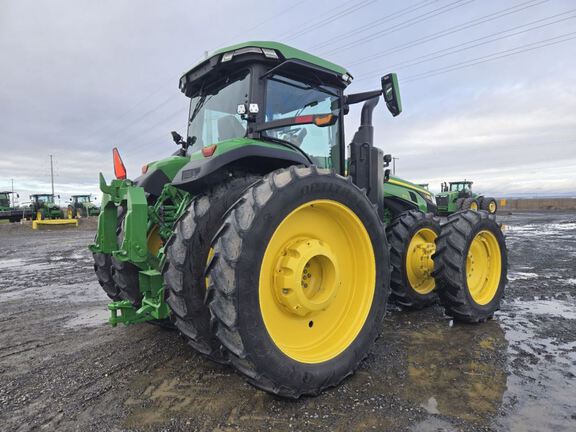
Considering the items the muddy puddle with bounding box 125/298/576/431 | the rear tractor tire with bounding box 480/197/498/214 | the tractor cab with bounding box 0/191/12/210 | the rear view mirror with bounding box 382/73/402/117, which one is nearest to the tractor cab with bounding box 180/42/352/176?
the rear view mirror with bounding box 382/73/402/117

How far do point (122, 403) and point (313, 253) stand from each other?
1548 millimetres

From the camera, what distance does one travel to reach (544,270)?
6797 mm

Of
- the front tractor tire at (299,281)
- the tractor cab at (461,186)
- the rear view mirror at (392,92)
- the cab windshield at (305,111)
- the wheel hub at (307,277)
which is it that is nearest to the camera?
the front tractor tire at (299,281)

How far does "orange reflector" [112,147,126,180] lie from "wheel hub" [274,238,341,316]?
147cm

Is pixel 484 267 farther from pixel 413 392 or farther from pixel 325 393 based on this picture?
pixel 325 393

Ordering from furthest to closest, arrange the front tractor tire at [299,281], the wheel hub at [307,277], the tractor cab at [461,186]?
1. the tractor cab at [461,186]
2. the wheel hub at [307,277]
3. the front tractor tire at [299,281]

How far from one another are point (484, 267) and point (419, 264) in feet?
2.28

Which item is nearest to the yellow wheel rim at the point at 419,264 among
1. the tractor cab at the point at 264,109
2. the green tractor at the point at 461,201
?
the tractor cab at the point at 264,109

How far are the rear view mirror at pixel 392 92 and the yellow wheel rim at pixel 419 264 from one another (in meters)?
1.57

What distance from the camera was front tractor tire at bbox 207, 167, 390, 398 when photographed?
2.15m

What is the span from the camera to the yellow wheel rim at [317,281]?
95.7 inches

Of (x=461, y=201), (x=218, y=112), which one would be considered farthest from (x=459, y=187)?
(x=218, y=112)

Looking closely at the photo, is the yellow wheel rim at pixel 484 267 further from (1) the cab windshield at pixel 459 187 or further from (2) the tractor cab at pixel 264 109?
(1) the cab windshield at pixel 459 187

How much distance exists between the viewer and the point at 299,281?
94.9 inches
